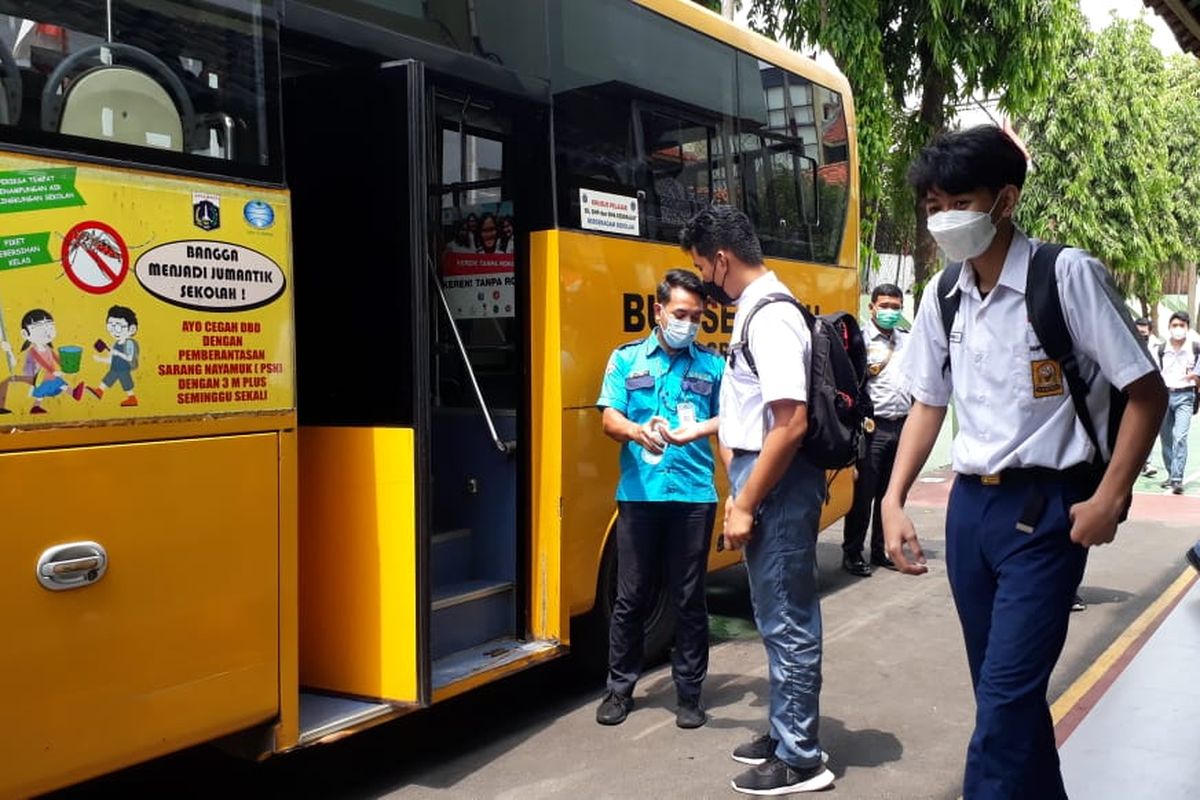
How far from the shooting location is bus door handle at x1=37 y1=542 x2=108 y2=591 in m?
2.94

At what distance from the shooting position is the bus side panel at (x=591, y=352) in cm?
489

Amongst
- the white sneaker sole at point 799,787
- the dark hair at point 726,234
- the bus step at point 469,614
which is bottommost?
the white sneaker sole at point 799,787

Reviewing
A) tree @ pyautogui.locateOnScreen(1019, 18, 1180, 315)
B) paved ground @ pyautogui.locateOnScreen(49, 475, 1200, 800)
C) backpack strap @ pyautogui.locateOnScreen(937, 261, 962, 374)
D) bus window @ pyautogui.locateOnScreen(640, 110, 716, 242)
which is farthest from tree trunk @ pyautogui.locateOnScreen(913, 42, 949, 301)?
tree @ pyautogui.locateOnScreen(1019, 18, 1180, 315)

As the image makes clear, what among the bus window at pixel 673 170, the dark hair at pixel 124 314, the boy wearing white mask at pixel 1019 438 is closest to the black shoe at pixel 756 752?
the boy wearing white mask at pixel 1019 438

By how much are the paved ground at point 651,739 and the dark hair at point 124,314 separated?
205cm

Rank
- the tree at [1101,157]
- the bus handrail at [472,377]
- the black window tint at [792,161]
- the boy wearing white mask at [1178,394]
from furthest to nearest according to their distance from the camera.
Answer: the tree at [1101,157] → the boy wearing white mask at [1178,394] → the black window tint at [792,161] → the bus handrail at [472,377]

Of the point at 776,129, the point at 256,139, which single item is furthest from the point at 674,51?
the point at 256,139

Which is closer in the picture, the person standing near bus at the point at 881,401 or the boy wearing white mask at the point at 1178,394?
the person standing near bus at the point at 881,401

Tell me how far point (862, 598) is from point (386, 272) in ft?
14.7

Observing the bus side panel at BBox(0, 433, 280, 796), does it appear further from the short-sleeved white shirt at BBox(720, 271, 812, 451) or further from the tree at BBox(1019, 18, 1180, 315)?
the tree at BBox(1019, 18, 1180, 315)

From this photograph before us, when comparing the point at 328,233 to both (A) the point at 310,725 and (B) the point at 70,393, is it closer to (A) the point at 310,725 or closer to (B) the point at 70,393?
(B) the point at 70,393

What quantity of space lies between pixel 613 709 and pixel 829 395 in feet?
6.13

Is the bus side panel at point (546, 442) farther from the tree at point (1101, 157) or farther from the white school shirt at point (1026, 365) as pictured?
the tree at point (1101, 157)

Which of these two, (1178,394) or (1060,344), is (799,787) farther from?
(1178,394)
